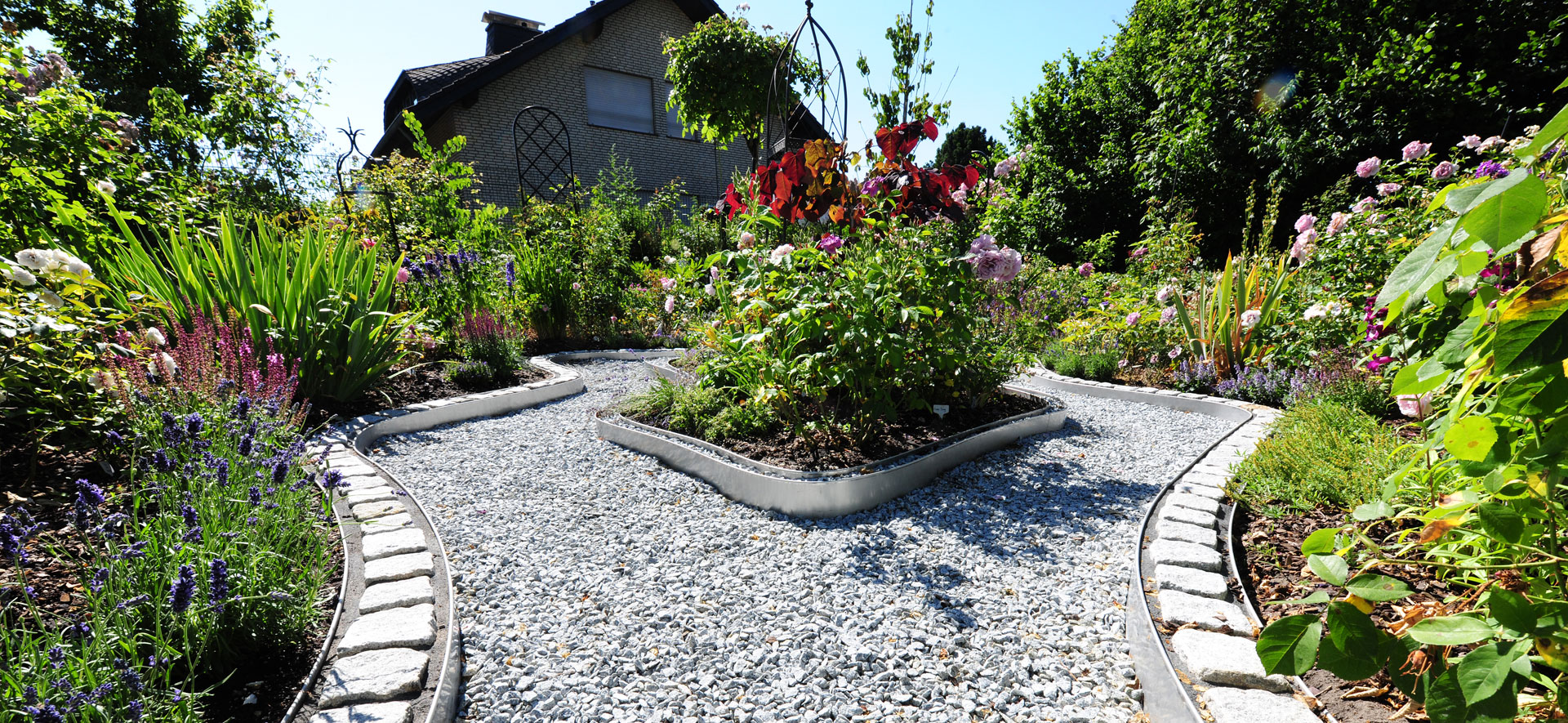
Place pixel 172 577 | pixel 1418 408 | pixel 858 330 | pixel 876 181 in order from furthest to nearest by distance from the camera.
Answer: pixel 876 181 < pixel 858 330 < pixel 1418 408 < pixel 172 577

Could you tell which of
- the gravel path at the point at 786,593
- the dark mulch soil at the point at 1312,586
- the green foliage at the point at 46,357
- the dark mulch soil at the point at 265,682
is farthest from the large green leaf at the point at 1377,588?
the green foliage at the point at 46,357

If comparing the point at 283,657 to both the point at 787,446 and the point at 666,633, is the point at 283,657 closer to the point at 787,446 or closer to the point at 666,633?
the point at 666,633

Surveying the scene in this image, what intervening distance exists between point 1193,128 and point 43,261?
13307 millimetres

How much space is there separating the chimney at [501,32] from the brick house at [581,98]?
2 cm

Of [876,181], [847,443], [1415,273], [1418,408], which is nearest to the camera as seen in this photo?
[1415,273]

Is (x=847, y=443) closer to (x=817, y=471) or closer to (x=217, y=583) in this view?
(x=817, y=471)

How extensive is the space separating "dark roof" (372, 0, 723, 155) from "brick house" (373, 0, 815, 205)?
0.06ft

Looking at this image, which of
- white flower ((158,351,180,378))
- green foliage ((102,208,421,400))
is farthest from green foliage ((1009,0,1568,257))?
white flower ((158,351,180,378))

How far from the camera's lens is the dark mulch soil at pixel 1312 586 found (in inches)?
51.4

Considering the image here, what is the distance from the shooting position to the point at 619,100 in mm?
13320

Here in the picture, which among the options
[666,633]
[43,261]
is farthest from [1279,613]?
[43,261]

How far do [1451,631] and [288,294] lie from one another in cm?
457

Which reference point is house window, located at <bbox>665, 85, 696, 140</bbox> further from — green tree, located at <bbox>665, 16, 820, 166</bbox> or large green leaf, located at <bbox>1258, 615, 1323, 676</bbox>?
large green leaf, located at <bbox>1258, 615, 1323, 676</bbox>

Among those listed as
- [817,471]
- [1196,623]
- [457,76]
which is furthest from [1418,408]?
[457,76]
